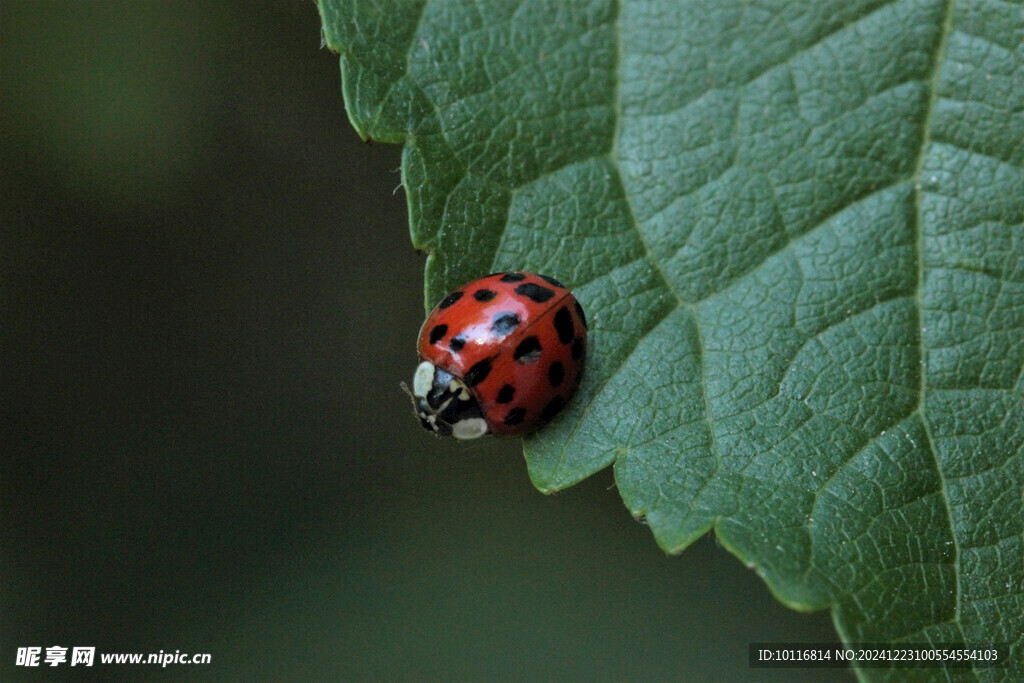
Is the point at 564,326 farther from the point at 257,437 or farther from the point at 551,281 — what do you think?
the point at 257,437

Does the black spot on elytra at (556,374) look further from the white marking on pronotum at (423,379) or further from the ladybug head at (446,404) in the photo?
the white marking on pronotum at (423,379)

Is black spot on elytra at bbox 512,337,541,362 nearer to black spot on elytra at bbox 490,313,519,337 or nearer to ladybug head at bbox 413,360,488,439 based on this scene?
black spot on elytra at bbox 490,313,519,337

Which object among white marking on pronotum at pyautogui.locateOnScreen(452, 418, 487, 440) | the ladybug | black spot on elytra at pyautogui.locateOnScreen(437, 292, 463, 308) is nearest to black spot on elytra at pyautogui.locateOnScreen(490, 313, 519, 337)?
the ladybug

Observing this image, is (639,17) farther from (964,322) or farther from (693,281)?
(964,322)

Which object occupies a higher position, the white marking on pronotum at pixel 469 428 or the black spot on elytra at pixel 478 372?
the black spot on elytra at pixel 478 372

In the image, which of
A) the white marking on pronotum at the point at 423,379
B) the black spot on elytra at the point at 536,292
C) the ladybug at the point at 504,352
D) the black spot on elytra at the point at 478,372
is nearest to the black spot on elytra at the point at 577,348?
the ladybug at the point at 504,352

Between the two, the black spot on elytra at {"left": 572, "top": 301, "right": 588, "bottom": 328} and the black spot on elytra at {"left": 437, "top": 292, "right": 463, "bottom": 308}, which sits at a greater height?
the black spot on elytra at {"left": 437, "top": 292, "right": 463, "bottom": 308}

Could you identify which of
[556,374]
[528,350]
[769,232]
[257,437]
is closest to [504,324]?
[528,350]
